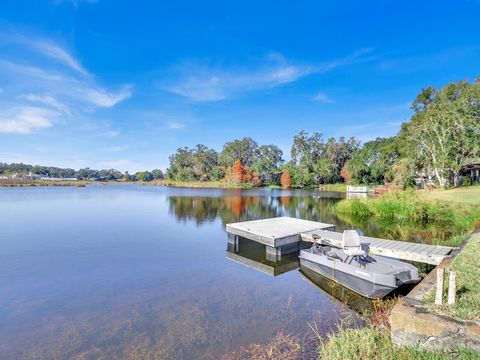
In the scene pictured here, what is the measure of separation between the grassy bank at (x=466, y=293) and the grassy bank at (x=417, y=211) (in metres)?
7.09

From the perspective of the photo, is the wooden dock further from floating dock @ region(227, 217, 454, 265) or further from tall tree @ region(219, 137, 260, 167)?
tall tree @ region(219, 137, 260, 167)

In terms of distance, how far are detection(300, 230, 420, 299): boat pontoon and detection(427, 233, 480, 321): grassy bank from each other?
3.32ft

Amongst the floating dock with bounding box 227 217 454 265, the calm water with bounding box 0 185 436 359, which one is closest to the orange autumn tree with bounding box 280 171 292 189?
the floating dock with bounding box 227 217 454 265

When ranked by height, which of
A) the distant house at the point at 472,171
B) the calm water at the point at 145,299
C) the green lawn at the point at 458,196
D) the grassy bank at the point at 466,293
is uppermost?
the distant house at the point at 472,171

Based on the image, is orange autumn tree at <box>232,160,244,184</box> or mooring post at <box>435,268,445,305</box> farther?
orange autumn tree at <box>232,160,244,184</box>

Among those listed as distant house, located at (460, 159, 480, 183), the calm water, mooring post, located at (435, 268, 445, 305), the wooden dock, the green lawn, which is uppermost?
distant house, located at (460, 159, 480, 183)

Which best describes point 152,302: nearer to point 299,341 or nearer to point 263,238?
point 299,341

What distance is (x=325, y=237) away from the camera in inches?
344

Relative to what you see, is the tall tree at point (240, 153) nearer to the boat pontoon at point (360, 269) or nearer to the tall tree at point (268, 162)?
the tall tree at point (268, 162)

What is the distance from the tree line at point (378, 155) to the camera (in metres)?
26.8

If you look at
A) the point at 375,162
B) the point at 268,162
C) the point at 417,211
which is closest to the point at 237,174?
the point at 268,162

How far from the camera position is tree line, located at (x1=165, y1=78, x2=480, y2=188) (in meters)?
26.8

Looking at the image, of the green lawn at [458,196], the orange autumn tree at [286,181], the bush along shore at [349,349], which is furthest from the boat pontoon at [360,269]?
the orange autumn tree at [286,181]

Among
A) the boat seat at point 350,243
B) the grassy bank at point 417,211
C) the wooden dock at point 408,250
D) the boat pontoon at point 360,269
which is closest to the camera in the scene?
the boat pontoon at point 360,269
